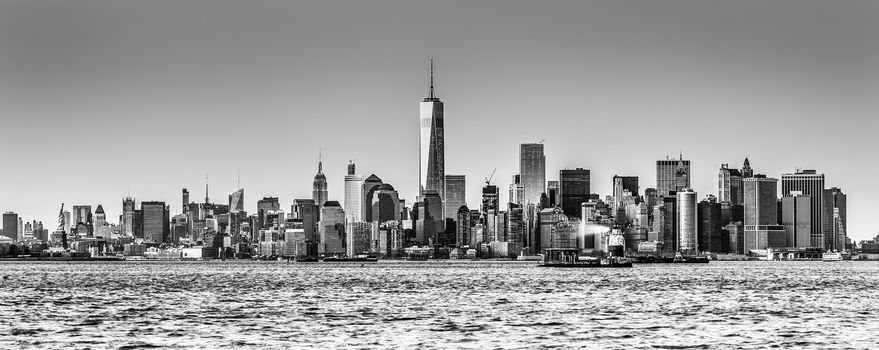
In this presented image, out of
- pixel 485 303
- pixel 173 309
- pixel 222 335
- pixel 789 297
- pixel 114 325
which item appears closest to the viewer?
pixel 222 335

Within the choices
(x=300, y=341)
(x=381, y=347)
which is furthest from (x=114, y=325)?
(x=381, y=347)

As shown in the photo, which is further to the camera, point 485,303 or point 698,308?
point 485,303

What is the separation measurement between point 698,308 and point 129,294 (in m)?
62.6

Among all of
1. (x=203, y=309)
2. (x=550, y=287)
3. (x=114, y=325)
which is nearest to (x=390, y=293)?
(x=550, y=287)

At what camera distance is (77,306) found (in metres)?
127

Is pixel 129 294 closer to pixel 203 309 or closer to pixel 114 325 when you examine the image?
pixel 203 309

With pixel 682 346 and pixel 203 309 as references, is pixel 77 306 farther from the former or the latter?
pixel 682 346

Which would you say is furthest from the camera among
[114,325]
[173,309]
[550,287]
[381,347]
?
[550,287]

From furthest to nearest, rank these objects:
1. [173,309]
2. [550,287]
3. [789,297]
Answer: [550,287], [789,297], [173,309]

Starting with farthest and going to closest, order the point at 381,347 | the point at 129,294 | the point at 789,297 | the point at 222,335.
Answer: the point at 129,294 < the point at 789,297 < the point at 222,335 < the point at 381,347

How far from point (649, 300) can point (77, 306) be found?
50.4 metres

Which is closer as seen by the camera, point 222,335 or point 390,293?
point 222,335

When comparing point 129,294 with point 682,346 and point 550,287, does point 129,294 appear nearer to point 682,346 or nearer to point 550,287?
point 550,287

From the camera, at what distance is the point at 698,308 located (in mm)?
120938
